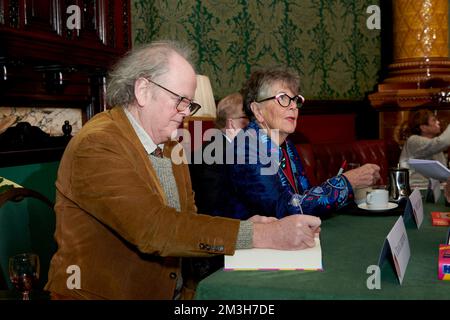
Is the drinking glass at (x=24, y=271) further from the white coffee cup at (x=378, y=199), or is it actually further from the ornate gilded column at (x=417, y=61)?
the ornate gilded column at (x=417, y=61)

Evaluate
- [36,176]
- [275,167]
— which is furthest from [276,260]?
[36,176]

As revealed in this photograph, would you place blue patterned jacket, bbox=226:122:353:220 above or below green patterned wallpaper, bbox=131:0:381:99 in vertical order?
below

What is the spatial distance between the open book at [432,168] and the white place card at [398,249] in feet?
2.45

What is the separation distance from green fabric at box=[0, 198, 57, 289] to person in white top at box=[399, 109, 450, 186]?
2926 millimetres

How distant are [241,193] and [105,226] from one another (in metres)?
0.66

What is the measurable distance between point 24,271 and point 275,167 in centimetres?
100

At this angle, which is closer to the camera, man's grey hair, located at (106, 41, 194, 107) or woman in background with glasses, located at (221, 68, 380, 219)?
man's grey hair, located at (106, 41, 194, 107)

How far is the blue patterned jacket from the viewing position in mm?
1958

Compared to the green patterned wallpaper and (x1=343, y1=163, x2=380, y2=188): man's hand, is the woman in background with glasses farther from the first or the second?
the green patterned wallpaper

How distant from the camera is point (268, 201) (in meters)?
1.96

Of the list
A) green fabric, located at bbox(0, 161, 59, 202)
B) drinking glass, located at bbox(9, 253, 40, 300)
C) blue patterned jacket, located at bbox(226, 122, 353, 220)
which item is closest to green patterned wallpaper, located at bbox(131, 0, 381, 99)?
green fabric, located at bbox(0, 161, 59, 202)

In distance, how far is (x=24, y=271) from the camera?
1.41 m

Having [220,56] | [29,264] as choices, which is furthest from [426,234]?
[220,56]

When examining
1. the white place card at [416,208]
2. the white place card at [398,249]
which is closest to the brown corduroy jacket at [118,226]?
the white place card at [398,249]
